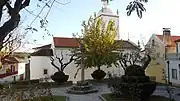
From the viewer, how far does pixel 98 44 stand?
32594 mm

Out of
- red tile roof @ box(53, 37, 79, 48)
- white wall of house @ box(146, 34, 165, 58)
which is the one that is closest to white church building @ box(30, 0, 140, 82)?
red tile roof @ box(53, 37, 79, 48)

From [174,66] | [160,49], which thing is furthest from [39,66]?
[174,66]

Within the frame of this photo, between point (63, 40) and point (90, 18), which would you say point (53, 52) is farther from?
point (90, 18)

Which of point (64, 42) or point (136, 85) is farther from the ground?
point (64, 42)

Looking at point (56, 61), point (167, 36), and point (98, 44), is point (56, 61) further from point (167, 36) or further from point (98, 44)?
point (167, 36)

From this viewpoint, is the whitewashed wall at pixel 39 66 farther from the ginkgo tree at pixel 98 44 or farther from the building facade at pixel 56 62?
the ginkgo tree at pixel 98 44

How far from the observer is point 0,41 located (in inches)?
157

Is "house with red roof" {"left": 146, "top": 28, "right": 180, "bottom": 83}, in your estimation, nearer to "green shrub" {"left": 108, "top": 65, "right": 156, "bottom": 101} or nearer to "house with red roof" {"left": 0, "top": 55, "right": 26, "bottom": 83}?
"green shrub" {"left": 108, "top": 65, "right": 156, "bottom": 101}

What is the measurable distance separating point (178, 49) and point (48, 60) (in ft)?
62.0

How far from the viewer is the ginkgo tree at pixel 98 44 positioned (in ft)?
105

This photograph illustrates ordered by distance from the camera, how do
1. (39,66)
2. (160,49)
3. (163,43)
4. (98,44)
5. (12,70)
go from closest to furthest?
(98,44)
(163,43)
(160,49)
(39,66)
(12,70)

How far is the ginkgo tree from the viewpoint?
31938 millimetres

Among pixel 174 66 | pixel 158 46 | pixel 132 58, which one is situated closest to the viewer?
pixel 174 66

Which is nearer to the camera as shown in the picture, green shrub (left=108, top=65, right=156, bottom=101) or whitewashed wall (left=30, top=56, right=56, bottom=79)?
green shrub (left=108, top=65, right=156, bottom=101)
